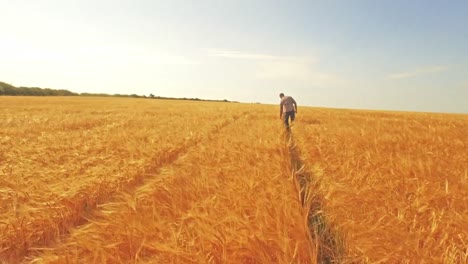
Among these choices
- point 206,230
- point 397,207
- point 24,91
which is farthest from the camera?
point 24,91

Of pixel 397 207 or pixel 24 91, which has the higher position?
pixel 24 91

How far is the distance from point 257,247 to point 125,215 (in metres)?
1.23

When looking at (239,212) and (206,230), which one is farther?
(239,212)

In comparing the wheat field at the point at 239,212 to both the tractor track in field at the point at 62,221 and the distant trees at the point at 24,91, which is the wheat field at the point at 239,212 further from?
the distant trees at the point at 24,91

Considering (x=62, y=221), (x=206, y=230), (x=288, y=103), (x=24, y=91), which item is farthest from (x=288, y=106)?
(x=24, y=91)

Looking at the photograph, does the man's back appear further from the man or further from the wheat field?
the wheat field

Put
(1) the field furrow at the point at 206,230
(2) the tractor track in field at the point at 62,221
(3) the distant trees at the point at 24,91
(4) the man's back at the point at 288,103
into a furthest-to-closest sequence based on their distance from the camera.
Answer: (3) the distant trees at the point at 24,91 → (4) the man's back at the point at 288,103 → (2) the tractor track in field at the point at 62,221 → (1) the field furrow at the point at 206,230

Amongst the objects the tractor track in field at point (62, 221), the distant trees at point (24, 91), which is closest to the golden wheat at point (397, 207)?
the tractor track in field at point (62, 221)

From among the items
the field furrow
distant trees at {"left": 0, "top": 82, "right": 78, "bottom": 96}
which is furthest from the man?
distant trees at {"left": 0, "top": 82, "right": 78, "bottom": 96}

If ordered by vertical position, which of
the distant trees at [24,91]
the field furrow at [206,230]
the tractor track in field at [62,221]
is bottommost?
the tractor track in field at [62,221]

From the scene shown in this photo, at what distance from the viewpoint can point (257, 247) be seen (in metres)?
1.75

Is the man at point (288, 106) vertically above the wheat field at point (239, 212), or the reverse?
the man at point (288, 106)

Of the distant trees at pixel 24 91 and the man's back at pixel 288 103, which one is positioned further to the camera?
the distant trees at pixel 24 91

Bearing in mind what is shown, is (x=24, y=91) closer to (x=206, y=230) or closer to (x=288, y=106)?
(x=288, y=106)
